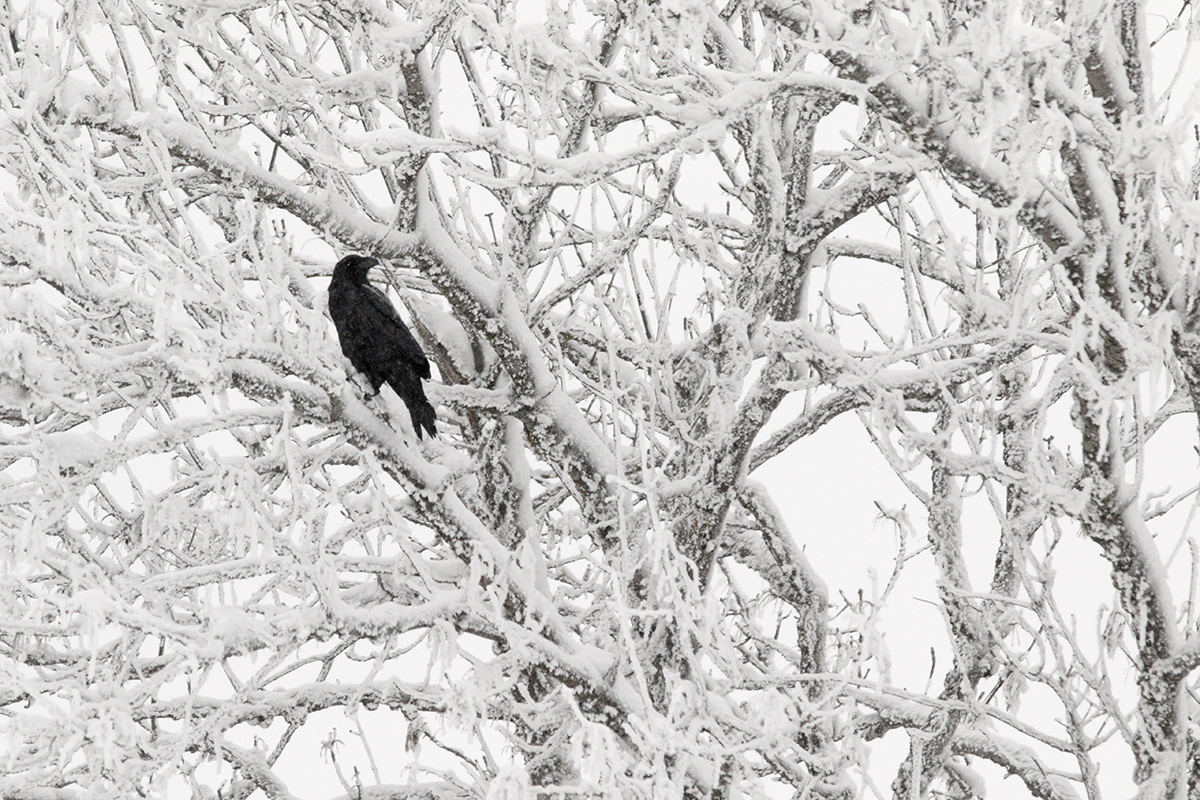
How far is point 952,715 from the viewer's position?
197 inches

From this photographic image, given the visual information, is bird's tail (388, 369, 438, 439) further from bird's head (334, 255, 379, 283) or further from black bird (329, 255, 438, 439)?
bird's head (334, 255, 379, 283)

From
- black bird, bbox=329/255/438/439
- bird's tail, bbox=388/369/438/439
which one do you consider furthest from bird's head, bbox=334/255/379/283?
bird's tail, bbox=388/369/438/439

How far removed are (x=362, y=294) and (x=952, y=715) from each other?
10.8 ft

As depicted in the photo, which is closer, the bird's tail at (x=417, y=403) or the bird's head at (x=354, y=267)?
the bird's tail at (x=417, y=403)

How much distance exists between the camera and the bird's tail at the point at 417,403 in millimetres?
5039

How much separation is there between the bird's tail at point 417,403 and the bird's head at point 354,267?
99cm

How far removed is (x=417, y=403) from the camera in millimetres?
5047

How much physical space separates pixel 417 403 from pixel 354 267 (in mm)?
1171

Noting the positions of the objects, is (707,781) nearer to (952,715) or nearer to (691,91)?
(952,715)

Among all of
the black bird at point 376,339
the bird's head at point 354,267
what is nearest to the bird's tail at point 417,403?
the black bird at point 376,339

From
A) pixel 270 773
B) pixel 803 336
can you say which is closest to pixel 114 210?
pixel 803 336

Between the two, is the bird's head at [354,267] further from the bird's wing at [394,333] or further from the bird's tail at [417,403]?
the bird's tail at [417,403]

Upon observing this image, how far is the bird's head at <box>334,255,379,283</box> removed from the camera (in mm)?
5879

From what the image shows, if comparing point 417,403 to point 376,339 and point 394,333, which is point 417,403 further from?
point 376,339
